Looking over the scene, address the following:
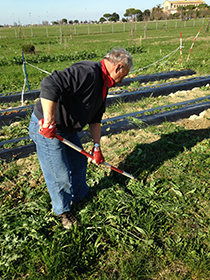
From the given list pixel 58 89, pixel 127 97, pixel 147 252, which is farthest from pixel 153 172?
pixel 127 97

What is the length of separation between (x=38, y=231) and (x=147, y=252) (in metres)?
1.16

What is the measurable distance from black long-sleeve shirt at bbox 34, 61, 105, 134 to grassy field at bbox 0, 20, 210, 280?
111 centimetres

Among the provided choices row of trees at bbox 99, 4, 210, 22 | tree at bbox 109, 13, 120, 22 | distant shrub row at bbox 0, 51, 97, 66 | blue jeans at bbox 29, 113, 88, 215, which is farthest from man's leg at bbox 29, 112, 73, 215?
tree at bbox 109, 13, 120, 22

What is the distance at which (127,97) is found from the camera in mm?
6309

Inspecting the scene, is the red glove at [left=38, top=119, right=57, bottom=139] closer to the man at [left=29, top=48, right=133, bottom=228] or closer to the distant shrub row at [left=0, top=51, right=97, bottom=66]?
the man at [left=29, top=48, right=133, bottom=228]

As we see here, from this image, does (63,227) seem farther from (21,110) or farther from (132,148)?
(21,110)

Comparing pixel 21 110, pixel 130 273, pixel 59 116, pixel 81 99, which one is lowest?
pixel 130 273

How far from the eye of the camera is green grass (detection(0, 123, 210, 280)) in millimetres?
2205

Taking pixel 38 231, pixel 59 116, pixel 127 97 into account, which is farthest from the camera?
pixel 127 97

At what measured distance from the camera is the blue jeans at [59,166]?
224 centimetres

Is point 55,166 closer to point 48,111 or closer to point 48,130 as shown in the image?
point 48,130

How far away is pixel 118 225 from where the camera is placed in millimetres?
2555

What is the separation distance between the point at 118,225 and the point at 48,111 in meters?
1.45

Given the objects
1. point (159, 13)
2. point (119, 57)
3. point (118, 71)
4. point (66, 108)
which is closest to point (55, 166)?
point (66, 108)
